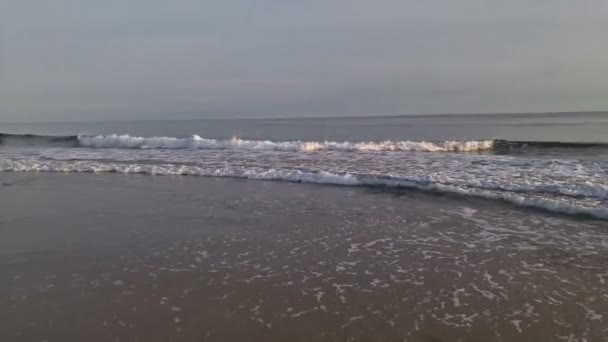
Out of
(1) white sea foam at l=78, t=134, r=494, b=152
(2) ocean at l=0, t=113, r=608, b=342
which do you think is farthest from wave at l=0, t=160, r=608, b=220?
(1) white sea foam at l=78, t=134, r=494, b=152

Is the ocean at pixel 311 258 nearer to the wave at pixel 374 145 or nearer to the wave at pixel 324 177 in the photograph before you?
the wave at pixel 324 177

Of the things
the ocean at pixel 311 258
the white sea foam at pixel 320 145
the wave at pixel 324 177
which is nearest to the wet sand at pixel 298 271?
the ocean at pixel 311 258

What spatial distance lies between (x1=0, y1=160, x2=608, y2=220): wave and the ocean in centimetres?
6

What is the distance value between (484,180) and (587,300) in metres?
7.42

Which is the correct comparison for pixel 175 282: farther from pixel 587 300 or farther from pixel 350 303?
pixel 587 300

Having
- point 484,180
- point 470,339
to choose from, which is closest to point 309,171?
point 484,180

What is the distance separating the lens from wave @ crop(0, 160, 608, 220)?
9.36 metres

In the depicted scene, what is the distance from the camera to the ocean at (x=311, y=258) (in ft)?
14.7

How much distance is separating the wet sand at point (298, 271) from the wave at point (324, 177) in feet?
1.52

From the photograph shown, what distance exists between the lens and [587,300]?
5.07m

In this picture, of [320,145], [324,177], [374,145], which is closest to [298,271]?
[324,177]

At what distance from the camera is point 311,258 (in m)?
6.58

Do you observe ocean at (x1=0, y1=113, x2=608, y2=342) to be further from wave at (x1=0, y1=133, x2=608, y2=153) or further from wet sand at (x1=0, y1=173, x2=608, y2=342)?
wave at (x1=0, y1=133, x2=608, y2=153)

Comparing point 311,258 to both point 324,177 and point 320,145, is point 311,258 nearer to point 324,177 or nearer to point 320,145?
point 324,177
